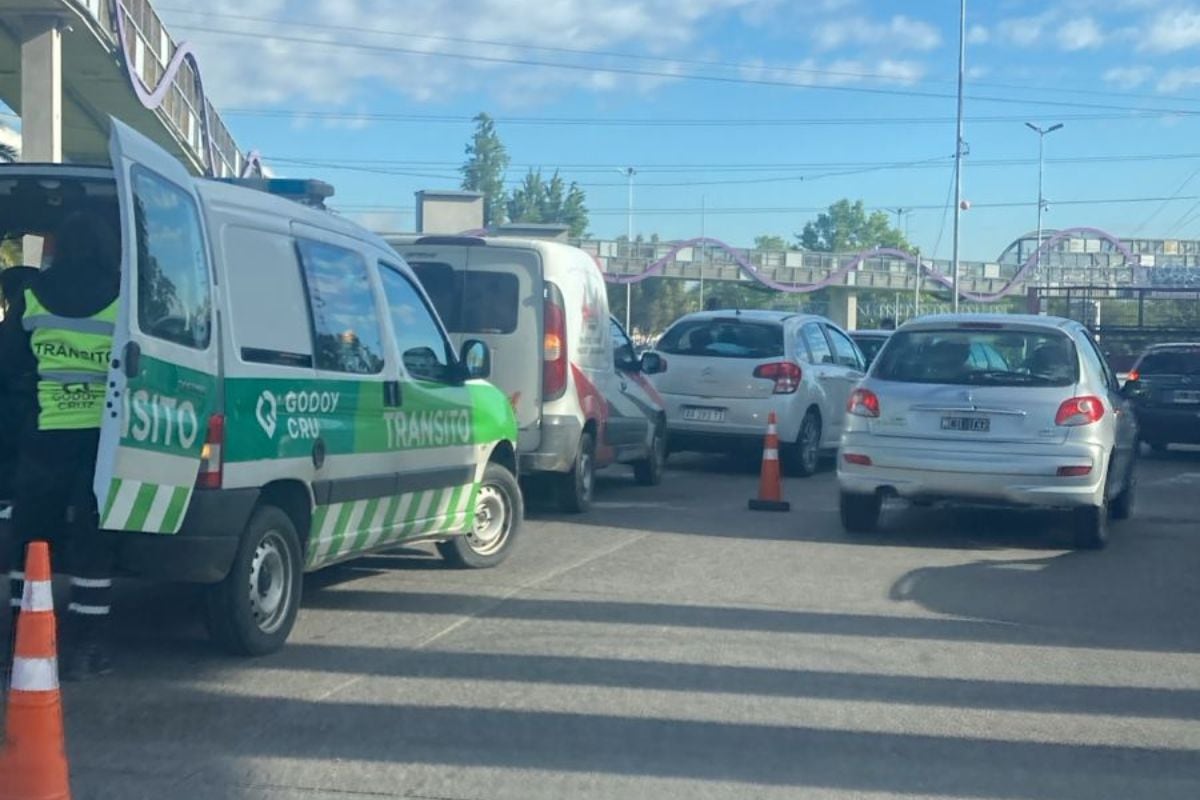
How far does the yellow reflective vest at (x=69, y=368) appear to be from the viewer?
6.25m

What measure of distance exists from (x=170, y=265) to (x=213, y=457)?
0.83 metres

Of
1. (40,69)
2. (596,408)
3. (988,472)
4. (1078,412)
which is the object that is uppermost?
(40,69)

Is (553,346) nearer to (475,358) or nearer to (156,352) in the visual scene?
(475,358)

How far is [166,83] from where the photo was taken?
24484mm

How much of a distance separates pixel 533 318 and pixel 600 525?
1768 mm

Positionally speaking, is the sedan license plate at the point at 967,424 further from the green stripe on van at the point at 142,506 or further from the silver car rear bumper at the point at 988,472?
the green stripe on van at the point at 142,506

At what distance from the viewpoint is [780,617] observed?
8.25m

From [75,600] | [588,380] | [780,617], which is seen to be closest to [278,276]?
[75,600]

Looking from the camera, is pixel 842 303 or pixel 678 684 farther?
A: pixel 842 303

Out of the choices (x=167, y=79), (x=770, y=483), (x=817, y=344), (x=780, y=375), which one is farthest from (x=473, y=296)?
(x=167, y=79)

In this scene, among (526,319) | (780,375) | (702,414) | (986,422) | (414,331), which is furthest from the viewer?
(702,414)

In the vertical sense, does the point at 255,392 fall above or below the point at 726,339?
below

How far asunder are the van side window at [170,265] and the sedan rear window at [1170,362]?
15.7m

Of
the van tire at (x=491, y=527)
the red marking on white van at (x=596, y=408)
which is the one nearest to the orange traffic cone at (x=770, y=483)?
the red marking on white van at (x=596, y=408)
